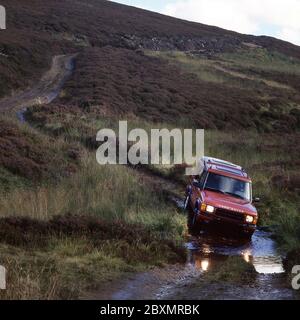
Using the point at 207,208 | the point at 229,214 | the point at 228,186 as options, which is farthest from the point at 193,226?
the point at 228,186

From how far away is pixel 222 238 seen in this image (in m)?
14.2

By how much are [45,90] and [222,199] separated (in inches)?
1022

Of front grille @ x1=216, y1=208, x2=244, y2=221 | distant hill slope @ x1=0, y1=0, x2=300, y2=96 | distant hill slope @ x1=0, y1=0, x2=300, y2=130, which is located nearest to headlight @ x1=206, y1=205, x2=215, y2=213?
front grille @ x1=216, y1=208, x2=244, y2=221

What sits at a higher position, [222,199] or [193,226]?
[222,199]

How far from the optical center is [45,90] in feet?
125

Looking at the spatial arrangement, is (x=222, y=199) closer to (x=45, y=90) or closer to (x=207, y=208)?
(x=207, y=208)

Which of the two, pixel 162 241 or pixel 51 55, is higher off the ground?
pixel 51 55

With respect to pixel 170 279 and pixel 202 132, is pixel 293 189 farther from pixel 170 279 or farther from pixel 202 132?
pixel 202 132

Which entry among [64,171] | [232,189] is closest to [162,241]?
[232,189]

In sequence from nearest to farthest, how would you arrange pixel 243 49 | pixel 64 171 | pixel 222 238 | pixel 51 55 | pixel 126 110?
pixel 222 238
pixel 64 171
pixel 126 110
pixel 51 55
pixel 243 49

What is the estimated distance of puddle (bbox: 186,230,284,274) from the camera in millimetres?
11547

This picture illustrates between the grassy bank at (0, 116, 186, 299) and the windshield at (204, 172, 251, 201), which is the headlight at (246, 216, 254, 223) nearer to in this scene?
the windshield at (204, 172, 251, 201)

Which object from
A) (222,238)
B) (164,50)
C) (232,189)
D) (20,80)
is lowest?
(222,238)

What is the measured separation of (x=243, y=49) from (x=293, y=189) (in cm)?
6237
